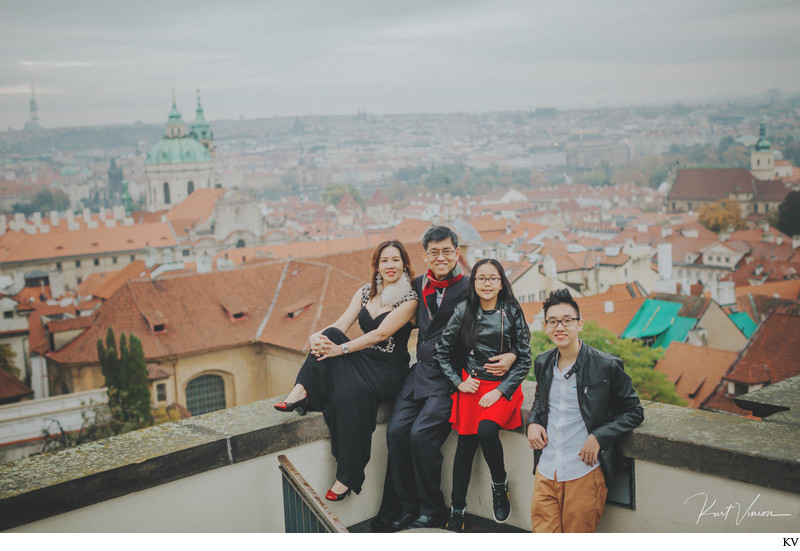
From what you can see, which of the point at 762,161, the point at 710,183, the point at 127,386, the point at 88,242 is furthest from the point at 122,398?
the point at 710,183

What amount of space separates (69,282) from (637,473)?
3800cm

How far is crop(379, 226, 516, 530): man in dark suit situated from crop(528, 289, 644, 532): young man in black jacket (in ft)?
0.54

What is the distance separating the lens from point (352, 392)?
1.84 metres

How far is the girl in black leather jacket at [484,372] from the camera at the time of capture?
1.77m

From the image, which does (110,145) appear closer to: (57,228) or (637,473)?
(57,228)

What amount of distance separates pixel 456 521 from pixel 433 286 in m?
0.55

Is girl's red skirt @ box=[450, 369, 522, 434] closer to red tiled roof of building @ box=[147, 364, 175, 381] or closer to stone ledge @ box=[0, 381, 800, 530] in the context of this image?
stone ledge @ box=[0, 381, 800, 530]

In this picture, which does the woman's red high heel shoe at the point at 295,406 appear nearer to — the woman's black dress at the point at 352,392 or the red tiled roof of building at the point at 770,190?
the woman's black dress at the point at 352,392

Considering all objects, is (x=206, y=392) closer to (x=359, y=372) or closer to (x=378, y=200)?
(x=359, y=372)

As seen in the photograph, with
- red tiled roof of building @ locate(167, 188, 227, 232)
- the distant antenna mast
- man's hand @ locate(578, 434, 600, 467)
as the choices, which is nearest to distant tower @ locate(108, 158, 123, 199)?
red tiled roof of building @ locate(167, 188, 227, 232)

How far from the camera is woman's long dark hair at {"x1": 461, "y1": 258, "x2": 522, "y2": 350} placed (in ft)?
5.99

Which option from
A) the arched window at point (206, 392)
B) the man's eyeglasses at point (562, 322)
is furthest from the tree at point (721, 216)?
the man's eyeglasses at point (562, 322)

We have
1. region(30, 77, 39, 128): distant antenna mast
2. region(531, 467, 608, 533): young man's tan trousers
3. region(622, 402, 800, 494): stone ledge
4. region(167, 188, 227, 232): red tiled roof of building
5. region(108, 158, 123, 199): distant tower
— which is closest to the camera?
region(622, 402, 800, 494): stone ledge

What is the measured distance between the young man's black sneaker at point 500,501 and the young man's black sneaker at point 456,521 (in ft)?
0.25
